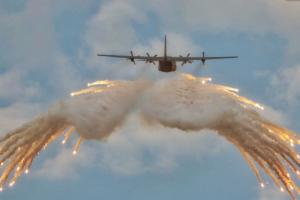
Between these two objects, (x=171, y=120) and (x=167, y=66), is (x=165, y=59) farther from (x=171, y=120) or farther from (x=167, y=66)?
(x=171, y=120)

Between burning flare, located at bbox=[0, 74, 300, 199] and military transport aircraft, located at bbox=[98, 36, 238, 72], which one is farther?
military transport aircraft, located at bbox=[98, 36, 238, 72]

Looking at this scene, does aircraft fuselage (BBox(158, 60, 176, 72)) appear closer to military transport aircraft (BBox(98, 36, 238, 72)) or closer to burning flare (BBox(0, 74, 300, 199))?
military transport aircraft (BBox(98, 36, 238, 72))

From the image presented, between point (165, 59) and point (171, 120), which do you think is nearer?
point (171, 120)

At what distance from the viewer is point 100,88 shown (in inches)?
2413

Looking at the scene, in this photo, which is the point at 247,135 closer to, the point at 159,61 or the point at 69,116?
the point at 69,116

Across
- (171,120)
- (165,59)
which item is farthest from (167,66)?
(171,120)

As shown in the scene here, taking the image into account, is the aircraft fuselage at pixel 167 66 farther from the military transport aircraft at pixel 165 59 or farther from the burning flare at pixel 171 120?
the burning flare at pixel 171 120

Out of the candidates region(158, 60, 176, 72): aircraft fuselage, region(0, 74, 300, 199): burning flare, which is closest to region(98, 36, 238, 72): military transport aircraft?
region(158, 60, 176, 72): aircraft fuselage

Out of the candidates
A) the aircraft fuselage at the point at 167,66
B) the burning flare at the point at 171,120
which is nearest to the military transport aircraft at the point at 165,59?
the aircraft fuselage at the point at 167,66

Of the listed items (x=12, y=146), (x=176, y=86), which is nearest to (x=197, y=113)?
(x=176, y=86)

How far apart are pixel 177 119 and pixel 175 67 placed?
33164 millimetres

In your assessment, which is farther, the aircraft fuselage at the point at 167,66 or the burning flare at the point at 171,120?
the aircraft fuselage at the point at 167,66

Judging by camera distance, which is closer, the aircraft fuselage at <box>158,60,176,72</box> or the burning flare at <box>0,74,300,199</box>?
the burning flare at <box>0,74,300,199</box>

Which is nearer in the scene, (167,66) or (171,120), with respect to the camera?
(171,120)
